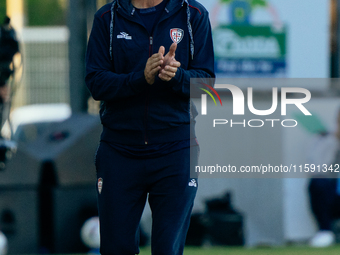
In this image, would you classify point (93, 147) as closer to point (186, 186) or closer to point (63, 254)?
point (63, 254)

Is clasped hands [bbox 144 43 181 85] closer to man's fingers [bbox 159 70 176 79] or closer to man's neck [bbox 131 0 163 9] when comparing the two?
man's fingers [bbox 159 70 176 79]

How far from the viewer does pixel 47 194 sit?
17.8ft

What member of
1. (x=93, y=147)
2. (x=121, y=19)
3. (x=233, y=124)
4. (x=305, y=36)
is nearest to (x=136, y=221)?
(x=121, y=19)

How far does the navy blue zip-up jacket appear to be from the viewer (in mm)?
2422

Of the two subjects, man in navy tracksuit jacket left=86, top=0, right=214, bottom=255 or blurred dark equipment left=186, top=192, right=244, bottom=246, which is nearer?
man in navy tracksuit jacket left=86, top=0, right=214, bottom=255

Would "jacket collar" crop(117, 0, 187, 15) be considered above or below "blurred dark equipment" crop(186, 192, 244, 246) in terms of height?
above

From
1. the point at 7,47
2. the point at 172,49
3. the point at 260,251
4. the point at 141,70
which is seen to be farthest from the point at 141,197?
the point at 260,251

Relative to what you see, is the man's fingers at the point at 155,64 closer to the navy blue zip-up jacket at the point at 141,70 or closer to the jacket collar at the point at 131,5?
the navy blue zip-up jacket at the point at 141,70

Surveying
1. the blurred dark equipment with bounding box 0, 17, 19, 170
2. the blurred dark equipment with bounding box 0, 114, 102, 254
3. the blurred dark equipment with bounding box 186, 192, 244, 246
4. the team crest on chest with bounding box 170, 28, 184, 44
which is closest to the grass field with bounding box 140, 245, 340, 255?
the blurred dark equipment with bounding box 186, 192, 244, 246

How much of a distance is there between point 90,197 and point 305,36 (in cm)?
364

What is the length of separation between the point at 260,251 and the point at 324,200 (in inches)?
50.0

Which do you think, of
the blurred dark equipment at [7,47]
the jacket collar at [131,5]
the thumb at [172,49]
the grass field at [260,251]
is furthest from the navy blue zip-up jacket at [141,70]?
the grass field at [260,251]

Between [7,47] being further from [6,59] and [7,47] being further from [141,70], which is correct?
[141,70]

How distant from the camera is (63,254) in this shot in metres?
5.35
